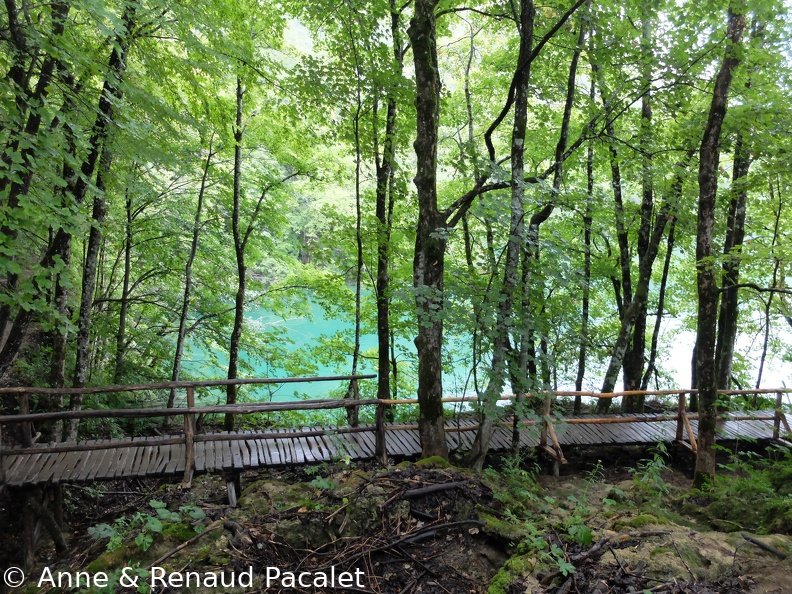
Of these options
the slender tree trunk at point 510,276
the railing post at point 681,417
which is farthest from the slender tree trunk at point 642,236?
the slender tree trunk at point 510,276

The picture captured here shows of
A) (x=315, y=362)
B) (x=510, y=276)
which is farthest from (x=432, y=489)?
(x=315, y=362)

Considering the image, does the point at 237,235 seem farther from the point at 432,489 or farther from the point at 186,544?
the point at 432,489

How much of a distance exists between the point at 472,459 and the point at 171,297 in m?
8.64

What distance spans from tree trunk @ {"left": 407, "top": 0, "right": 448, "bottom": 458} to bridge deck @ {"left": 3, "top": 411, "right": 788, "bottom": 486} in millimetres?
1320

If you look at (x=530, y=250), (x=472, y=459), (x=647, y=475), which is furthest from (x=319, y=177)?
(x=647, y=475)

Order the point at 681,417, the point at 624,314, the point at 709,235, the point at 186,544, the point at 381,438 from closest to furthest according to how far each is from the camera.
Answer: the point at 186,544 → the point at 709,235 → the point at 381,438 → the point at 681,417 → the point at 624,314

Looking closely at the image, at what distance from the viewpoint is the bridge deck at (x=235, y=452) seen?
5.70 m

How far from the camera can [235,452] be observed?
21.5 ft

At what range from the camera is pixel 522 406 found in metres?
4.99

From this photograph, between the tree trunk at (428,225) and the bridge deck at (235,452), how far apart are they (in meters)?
1.32

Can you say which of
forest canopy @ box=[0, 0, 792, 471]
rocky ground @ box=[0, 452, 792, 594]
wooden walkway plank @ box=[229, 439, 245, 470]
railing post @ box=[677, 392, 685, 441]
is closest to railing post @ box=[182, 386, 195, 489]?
wooden walkway plank @ box=[229, 439, 245, 470]

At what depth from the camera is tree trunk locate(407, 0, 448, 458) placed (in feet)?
18.6

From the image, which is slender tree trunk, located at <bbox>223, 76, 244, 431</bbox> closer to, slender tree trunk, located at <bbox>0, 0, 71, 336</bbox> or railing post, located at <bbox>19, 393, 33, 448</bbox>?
railing post, located at <bbox>19, 393, 33, 448</bbox>

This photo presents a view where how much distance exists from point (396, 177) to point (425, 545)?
27.0 feet
